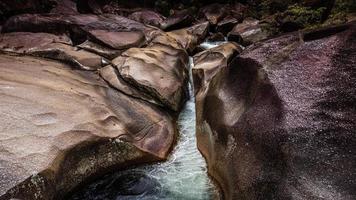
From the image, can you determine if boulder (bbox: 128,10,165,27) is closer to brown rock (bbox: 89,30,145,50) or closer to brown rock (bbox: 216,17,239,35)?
brown rock (bbox: 216,17,239,35)

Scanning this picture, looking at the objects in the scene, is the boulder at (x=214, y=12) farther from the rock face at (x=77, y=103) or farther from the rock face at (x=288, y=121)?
the rock face at (x=288, y=121)

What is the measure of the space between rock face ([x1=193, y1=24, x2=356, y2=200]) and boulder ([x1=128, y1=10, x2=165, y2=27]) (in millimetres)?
10171

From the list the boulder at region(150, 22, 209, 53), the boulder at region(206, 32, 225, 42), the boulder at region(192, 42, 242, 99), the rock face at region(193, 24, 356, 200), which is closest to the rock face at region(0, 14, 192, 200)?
the boulder at region(192, 42, 242, 99)

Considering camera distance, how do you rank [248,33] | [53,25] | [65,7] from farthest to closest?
[65,7] → [248,33] → [53,25]

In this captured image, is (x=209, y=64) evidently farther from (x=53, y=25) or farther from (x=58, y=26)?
(x=53, y=25)

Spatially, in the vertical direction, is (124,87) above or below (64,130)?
below

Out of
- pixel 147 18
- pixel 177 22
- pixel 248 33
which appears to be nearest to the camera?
pixel 248 33

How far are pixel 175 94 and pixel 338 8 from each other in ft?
20.6

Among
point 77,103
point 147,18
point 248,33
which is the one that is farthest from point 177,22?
point 77,103

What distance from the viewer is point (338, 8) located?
10.7 meters

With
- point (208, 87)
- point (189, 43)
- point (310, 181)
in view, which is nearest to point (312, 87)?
point (310, 181)

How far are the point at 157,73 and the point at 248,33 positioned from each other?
6317mm

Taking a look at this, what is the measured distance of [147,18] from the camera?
56.2 feet

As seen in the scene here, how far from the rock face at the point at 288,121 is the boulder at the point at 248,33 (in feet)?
21.6
